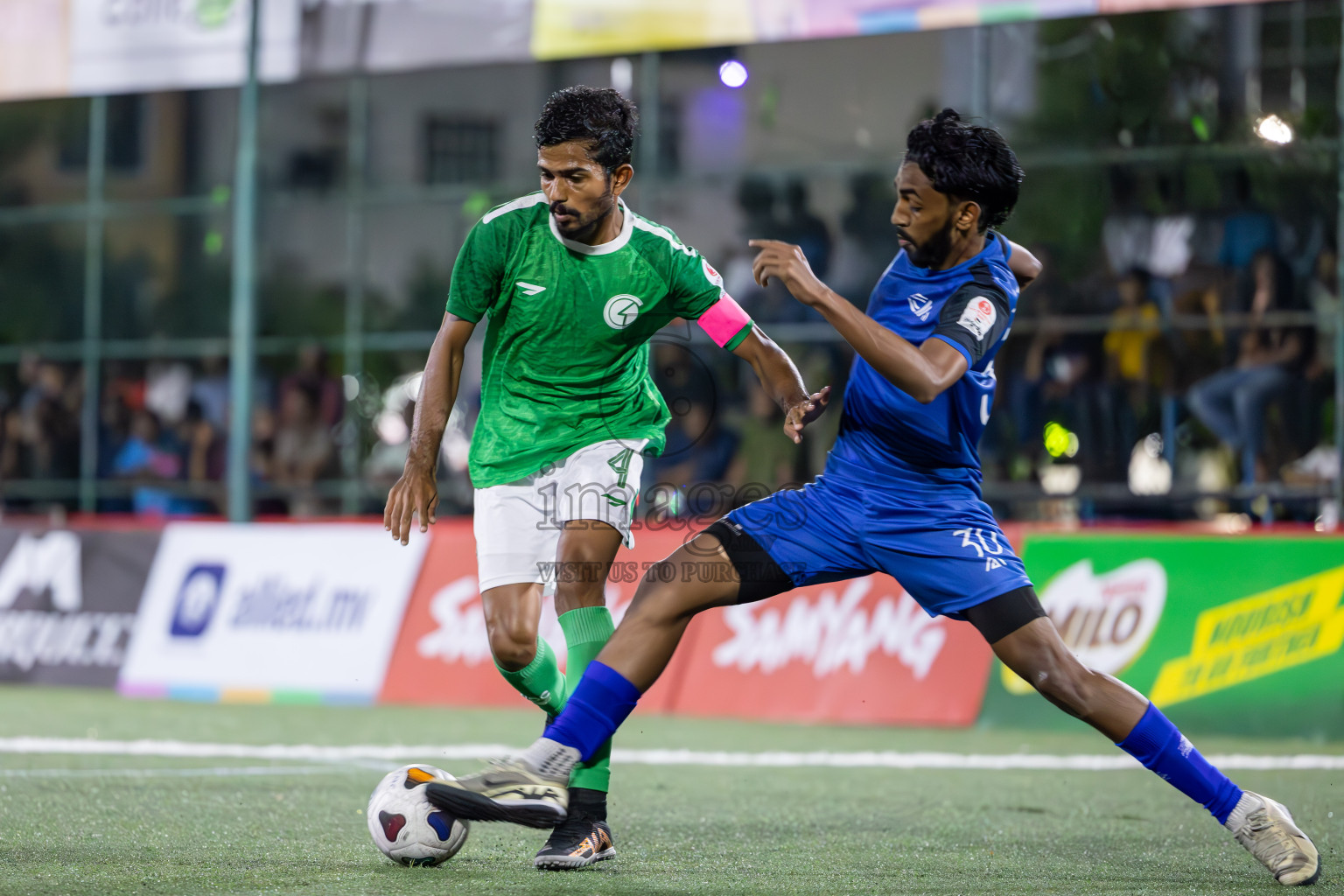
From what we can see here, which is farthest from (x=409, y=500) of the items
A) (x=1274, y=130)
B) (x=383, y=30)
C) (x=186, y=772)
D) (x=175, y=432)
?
(x=175, y=432)

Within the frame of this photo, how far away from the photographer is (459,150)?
1791 centimetres

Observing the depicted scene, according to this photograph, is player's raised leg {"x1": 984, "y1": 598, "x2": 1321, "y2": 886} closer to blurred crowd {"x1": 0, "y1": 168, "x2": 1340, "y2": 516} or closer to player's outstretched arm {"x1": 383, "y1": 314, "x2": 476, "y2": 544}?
player's outstretched arm {"x1": 383, "y1": 314, "x2": 476, "y2": 544}

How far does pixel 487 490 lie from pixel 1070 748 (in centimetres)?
470

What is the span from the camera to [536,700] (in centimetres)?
554

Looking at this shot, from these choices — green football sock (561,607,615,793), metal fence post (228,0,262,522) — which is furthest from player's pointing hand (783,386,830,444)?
metal fence post (228,0,262,522)

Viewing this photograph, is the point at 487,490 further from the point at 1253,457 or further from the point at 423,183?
the point at 423,183

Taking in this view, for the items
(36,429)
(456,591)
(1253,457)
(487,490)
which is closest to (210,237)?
(36,429)

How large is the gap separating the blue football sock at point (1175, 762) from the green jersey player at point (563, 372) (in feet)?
4.48

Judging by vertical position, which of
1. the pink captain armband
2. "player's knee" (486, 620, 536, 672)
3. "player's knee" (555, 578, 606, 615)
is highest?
the pink captain armband

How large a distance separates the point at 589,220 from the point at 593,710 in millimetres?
1519

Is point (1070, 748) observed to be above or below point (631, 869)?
below

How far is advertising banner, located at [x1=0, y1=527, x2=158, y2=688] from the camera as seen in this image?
39.4 feet

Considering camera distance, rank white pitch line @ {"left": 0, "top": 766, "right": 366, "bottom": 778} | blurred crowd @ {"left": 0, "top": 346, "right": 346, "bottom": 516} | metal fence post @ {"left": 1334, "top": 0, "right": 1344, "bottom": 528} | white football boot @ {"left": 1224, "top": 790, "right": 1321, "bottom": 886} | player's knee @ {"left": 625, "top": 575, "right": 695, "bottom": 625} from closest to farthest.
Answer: white football boot @ {"left": 1224, "top": 790, "right": 1321, "bottom": 886} < player's knee @ {"left": 625, "top": 575, "right": 695, "bottom": 625} < white pitch line @ {"left": 0, "top": 766, "right": 366, "bottom": 778} < metal fence post @ {"left": 1334, "top": 0, "right": 1344, "bottom": 528} < blurred crowd @ {"left": 0, "top": 346, "right": 346, "bottom": 516}

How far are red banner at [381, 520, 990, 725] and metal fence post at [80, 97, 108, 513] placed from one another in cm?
907
